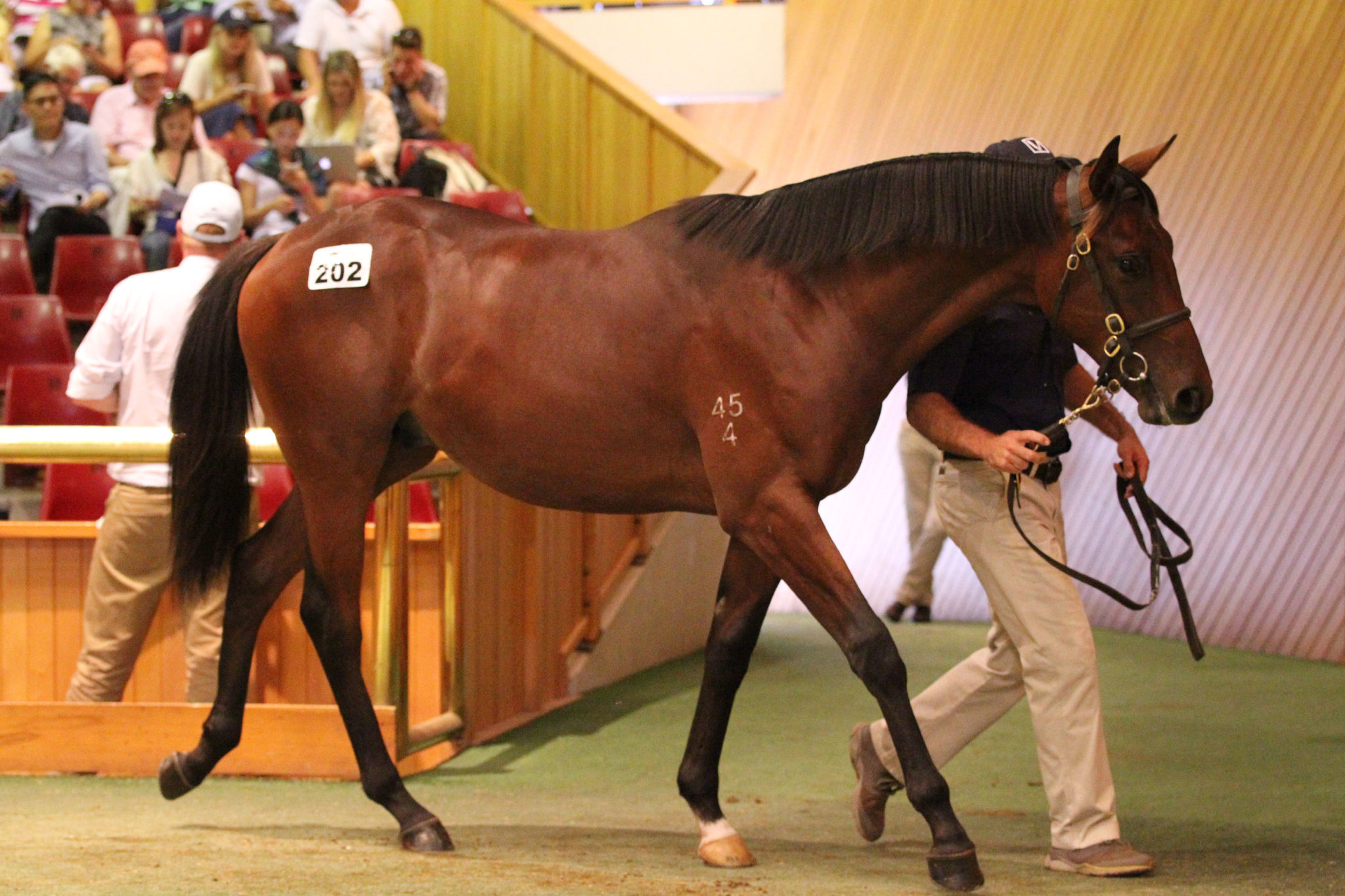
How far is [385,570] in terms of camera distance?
469 cm

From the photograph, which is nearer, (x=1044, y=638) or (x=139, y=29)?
(x=1044, y=638)

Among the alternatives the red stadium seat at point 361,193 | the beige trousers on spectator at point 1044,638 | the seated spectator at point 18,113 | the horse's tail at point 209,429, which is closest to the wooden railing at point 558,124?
the red stadium seat at point 361,193

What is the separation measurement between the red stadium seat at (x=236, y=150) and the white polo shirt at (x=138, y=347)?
3.84 metres

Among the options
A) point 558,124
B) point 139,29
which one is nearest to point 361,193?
point 558,124

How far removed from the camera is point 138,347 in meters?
4.96

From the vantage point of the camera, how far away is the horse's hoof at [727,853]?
350cm

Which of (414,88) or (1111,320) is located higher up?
(1111,320)

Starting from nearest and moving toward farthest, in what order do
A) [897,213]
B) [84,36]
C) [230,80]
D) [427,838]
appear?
1. [897,213]
2. [427,838]
3. [230,80]
4. [84,36]

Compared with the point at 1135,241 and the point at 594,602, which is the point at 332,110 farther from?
the point at 1135,241

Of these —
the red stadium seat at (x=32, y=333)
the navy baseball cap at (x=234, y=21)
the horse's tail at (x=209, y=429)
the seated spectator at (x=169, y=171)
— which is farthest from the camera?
the navy baseball cap at (x=234, y=21)

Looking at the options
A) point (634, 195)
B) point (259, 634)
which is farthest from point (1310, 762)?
point (634, 195)

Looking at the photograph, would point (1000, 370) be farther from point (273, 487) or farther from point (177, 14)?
point (177, 14)

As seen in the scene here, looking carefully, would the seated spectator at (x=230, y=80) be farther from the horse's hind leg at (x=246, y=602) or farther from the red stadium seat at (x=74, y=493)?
the horse's hind leg at (x=246, y=602)

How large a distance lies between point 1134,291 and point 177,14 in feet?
30.0
